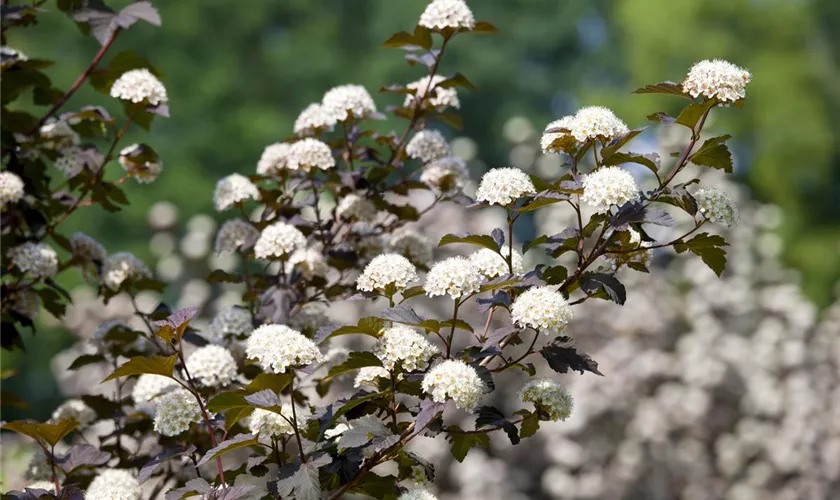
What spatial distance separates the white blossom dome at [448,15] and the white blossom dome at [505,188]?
66cm

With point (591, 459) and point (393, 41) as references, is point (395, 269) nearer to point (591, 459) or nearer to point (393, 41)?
point (393, 41)

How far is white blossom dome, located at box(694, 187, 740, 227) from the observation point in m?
1.69

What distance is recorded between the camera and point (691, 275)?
749 centimetres

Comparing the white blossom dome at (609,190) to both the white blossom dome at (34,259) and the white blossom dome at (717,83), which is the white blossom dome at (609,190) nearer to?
the white blossom dome at (717,83)

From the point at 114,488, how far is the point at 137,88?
0.97 metres

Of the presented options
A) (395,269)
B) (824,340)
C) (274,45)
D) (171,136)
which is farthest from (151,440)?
(274,45)

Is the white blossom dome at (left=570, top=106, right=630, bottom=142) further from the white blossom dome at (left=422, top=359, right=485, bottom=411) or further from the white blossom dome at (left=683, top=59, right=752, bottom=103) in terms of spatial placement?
the white blossom dome at (left=422, top=359, right=485, bottom=411)

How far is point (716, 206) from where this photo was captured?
1.70 meters

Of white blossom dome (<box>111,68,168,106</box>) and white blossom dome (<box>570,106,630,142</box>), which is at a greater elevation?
white blossom dome (<box>570,106,630,142</box>)

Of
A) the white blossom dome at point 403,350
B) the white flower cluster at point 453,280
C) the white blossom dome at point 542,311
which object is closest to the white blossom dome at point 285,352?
the white blossom dome at point 403,350

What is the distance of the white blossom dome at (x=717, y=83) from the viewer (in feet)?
5.38

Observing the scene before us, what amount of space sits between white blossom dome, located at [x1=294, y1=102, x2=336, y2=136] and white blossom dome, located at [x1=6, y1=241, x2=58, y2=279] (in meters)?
0.68

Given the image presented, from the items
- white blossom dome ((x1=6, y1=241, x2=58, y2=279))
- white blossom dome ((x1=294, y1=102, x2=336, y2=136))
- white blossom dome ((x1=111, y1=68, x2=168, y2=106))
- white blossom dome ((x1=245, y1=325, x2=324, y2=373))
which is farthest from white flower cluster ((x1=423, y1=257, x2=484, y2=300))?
white blossom dome ((x1=6, y1=241, x2=58, y2=279))

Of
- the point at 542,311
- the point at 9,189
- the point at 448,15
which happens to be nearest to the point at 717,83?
the point at 542,311
